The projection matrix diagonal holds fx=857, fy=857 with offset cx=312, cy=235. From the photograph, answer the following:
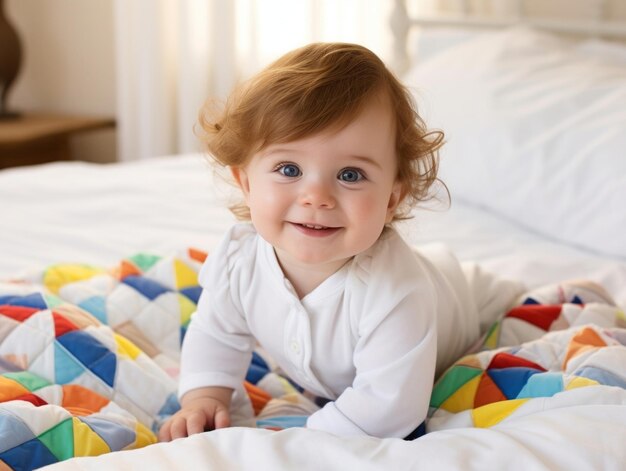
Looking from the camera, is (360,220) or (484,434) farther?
(360,220)

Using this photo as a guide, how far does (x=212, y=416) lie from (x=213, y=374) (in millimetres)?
49

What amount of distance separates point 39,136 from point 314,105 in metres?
1.94

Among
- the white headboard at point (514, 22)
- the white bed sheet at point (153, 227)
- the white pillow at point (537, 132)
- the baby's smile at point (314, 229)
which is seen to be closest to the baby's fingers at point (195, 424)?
the baby's smile at point (314, 229)

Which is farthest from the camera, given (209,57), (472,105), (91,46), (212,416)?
(91,46)

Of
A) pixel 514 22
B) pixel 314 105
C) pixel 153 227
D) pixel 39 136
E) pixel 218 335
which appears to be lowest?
pixel 39 136

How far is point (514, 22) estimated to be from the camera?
2.15 metres

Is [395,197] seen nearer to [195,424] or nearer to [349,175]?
[349,175]

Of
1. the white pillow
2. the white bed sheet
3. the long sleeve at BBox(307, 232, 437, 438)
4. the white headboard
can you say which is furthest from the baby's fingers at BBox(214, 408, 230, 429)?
the white headboard

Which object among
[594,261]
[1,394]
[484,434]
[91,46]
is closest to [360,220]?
[484,434]

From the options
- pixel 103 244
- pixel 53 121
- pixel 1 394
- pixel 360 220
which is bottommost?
pixel 53 121

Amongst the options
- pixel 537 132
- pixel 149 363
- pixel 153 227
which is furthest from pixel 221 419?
pixel 537 132

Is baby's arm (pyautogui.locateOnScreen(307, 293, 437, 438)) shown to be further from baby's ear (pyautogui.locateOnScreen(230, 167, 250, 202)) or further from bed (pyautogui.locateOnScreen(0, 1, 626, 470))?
baby's ear (pyautogui.locateOnScreen(230, 167, 250, 202))

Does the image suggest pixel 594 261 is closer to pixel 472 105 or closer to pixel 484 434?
pixel 472 105

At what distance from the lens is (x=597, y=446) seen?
0.65m
